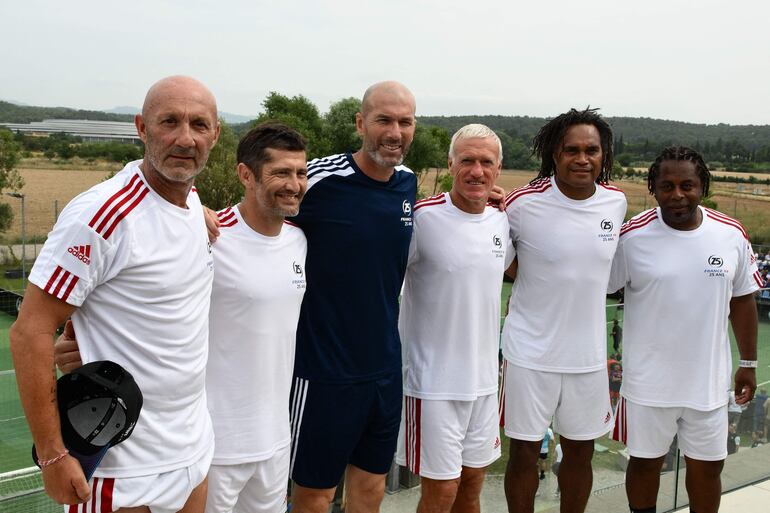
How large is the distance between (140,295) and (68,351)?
1.07ft

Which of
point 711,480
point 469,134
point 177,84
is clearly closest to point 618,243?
point 469,134

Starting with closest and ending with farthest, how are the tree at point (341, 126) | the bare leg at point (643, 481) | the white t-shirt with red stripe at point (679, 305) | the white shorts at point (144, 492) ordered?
1. the white shorts at point (144, 492)
2. the white t-shirt with red stripe at point (679, 305)
3. the bare leg at point (643, 481)
4. the tree at point (341, 126)

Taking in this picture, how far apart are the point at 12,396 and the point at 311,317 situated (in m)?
15.1

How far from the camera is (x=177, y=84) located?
8.21 feet

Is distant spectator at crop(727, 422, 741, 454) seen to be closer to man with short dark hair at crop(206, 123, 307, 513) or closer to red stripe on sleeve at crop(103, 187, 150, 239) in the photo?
man with short dark hair at crop(206, 123, 307, 513)

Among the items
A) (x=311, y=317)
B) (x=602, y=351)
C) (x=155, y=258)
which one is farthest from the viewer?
(x=602, y=351)

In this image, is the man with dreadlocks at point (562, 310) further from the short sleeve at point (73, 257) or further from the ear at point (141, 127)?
the short sleeve at point (73, 257)

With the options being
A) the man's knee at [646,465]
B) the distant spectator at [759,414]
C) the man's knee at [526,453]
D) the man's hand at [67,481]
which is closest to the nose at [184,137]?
the man's hand at [67,481]

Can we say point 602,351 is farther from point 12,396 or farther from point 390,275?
point 12,396

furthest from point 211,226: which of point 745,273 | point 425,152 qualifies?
point 425,152

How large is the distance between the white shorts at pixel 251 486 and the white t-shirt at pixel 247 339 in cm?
5

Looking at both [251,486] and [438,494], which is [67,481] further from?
[438,494]

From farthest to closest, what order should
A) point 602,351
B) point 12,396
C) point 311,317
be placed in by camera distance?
1. point 12,396
2. point 602,351
3. point 311,317

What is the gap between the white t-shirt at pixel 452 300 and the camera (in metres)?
3.57
